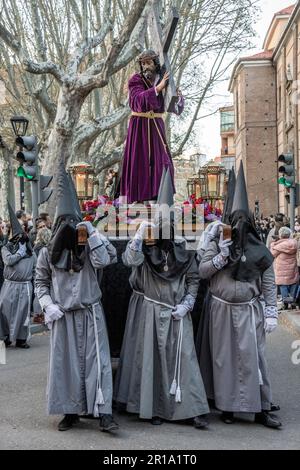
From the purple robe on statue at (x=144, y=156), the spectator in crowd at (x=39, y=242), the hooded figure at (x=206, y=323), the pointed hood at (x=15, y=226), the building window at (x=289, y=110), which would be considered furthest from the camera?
the building window at (x=289, y=110)

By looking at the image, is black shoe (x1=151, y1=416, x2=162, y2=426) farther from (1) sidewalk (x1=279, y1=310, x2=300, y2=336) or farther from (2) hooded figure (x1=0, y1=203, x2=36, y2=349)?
(1) sidewalk (x1=279, y1=310, x2=300, y2=336)

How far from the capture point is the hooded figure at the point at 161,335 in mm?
5953

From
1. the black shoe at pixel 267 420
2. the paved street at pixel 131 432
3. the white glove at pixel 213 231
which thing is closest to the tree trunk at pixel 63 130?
the paved street at pixel 131 432

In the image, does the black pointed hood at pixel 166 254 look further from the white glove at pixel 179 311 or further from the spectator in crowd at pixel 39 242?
the spectator in crowd at pixel 39 242

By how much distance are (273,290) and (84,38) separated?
40.3ft

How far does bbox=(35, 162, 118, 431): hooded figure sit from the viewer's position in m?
5.79

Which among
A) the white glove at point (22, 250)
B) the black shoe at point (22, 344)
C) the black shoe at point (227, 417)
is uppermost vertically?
the white glove at point (22, 250)

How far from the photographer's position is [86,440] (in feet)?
18.0

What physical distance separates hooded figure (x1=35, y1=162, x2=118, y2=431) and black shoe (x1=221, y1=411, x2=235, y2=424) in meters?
1.06

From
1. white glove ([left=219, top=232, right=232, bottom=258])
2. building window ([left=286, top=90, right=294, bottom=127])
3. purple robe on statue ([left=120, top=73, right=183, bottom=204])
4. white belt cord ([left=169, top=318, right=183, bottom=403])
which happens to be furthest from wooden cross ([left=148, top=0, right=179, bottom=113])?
building window ([left=286, top=90, right=294, bottom=127])

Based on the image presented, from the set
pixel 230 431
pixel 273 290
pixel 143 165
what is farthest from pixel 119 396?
pixel 143 165

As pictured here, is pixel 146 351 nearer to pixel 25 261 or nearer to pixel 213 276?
pixel 213 276

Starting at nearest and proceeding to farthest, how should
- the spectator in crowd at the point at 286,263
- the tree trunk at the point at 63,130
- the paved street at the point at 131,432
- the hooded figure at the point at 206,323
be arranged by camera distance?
the paved street at the point at 131,432, the hooded figure at the point at 206,323, the spectator in crowd at the point at 286,263, the tree trunk at the point at 63,130

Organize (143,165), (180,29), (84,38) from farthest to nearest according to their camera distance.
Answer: (180,29) → (84,38) → (143,165)
